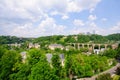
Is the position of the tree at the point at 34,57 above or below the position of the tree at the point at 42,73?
above

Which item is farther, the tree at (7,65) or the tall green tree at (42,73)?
the tree at (7,65)

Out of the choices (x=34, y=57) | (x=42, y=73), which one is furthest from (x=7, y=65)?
(x=42, y=73)

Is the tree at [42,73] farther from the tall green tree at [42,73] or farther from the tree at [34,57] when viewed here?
the tree at [34,57]

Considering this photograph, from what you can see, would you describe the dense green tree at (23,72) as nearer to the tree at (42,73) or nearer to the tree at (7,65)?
the tree at (7,65)

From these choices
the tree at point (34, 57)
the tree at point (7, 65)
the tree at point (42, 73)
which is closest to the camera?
the tree at point (42, 73)

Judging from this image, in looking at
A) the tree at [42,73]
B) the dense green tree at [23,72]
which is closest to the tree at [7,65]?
the dense green tree at [23,72]

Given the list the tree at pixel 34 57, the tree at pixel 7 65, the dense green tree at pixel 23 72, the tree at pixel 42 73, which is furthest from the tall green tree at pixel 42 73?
the tree at pixel 7 65

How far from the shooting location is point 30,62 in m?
42.3

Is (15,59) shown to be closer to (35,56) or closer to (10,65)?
(10,65)

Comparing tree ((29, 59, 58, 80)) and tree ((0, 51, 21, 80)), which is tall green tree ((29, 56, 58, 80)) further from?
tree ((0, 51, 21, 80))

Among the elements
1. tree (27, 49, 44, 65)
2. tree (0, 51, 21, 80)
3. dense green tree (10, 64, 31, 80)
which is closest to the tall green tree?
tree (27, 49, 44, 65)

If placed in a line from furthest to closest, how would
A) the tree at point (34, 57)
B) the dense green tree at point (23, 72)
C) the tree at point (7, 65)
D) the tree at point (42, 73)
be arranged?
the tree at point (7, 65)
the dense green tree at point (23, 72)
the tree at point (34, 57)
the tree at point (42, 73)

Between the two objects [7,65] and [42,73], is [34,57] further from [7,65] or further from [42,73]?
[7,65]

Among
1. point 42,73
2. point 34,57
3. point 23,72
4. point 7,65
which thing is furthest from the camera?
point 7,65
